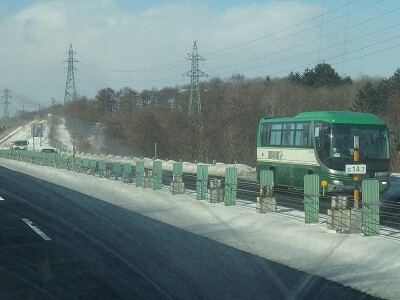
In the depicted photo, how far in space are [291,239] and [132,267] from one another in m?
4.93

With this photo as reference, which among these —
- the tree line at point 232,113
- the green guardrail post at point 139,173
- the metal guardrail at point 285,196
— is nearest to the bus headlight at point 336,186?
the metal guardrail at point 285,196

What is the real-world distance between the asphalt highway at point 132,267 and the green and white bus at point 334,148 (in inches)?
346

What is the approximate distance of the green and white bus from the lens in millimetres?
24469

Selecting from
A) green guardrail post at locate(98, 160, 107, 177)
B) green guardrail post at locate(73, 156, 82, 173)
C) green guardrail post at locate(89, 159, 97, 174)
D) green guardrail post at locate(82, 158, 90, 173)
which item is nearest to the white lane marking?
green guardrail post at locate(98, 160, 107, 177)

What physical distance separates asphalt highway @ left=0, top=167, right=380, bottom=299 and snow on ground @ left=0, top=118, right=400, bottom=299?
0.54 metres

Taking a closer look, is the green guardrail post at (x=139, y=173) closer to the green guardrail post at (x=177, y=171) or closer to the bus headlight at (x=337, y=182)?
the green guardrail post at (x=177, y=171)

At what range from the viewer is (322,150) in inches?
984

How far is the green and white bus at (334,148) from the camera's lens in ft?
80.3

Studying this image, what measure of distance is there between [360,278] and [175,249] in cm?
391

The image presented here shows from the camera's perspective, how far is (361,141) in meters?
25.0

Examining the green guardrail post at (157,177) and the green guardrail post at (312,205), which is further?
the green guardrail post at (157,177)

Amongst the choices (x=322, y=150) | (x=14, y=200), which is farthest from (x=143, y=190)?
(x=322, y=150)

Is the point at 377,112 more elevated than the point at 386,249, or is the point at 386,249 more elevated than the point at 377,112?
the point at 377,112

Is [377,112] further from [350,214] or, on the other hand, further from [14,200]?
[350,214]
